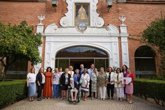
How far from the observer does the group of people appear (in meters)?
12.8

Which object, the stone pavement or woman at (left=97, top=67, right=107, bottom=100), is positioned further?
woman at (left=97, top=67, right=107, bottom=100)

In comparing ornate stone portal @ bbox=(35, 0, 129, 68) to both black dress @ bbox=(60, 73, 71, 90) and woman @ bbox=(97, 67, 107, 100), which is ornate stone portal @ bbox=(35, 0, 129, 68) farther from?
woman @ bbox=(97, 67, 107, 100)

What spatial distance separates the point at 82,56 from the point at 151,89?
23.6 ft

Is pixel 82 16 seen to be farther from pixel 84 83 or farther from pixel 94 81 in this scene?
pixel 84 83

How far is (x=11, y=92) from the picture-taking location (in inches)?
460

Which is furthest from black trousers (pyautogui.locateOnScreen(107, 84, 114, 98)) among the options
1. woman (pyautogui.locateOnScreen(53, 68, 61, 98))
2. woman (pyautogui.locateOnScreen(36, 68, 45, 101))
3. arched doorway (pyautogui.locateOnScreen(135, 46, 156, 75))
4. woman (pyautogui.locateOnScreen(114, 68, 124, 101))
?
arched doorway (pyautogui.locateOnScreen(135, 46, 156, 75))

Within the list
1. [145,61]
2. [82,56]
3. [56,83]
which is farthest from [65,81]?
[145,61]

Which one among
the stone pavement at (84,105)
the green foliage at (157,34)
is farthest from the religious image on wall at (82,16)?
the stone pavement at (84,105)

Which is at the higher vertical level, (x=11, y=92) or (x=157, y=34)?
(x=157, y=34)

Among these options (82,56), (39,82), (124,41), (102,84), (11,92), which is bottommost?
(11,92)

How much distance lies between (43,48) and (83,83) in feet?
21.7

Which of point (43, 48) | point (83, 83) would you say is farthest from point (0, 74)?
point (83, 83)

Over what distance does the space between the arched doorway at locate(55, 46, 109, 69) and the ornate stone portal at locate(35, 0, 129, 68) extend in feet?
1.09

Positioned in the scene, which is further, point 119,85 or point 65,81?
point 119,85
